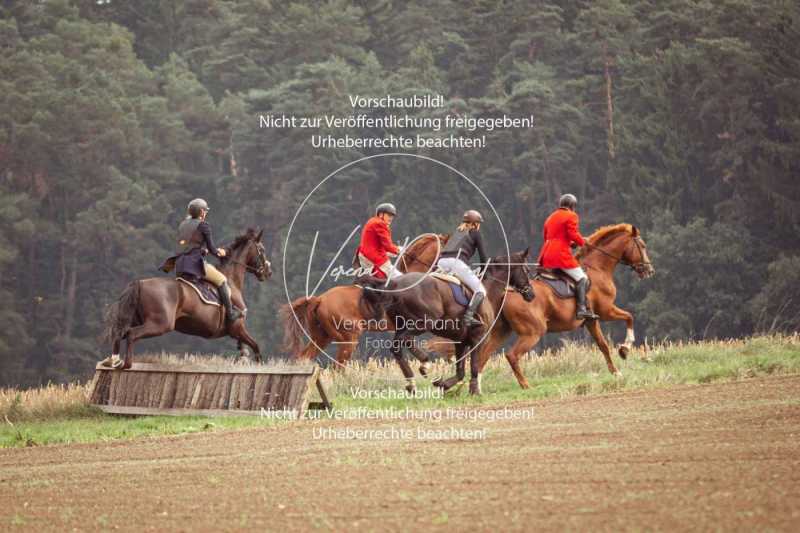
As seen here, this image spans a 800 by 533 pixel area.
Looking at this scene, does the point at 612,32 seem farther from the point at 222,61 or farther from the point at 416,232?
the point at 222,61

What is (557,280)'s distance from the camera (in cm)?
2127

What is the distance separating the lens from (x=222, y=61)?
69938mm

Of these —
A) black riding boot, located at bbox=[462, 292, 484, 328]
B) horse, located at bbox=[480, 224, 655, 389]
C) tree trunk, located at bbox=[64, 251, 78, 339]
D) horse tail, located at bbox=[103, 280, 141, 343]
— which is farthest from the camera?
tree trunk, located at bbox=[64, 251, 78, 339]

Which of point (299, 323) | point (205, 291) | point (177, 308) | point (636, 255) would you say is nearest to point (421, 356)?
point (299, 323)

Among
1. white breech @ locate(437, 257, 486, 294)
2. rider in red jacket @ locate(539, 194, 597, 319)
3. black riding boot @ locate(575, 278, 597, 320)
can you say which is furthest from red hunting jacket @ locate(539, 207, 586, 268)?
white breech @ locate(437, 257, 486, 294)

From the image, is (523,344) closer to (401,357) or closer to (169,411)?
(401,357)

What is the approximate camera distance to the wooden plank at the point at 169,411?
1883 cm

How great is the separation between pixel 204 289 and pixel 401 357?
3503 millimetres

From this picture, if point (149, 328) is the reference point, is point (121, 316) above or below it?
above

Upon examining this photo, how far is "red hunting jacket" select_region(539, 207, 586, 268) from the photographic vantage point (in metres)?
20.9

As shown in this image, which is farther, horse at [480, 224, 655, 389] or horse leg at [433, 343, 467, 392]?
horse at [480, 224, 655, 389]

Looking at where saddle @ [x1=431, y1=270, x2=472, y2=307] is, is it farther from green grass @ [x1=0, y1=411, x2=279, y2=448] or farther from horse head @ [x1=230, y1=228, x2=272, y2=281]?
horse head @ [x1=230, y1=228, x2=272, y2=281]

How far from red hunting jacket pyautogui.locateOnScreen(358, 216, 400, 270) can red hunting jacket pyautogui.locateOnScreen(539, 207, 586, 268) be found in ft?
7.68

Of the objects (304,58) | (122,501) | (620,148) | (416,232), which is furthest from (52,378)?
(122,501)
